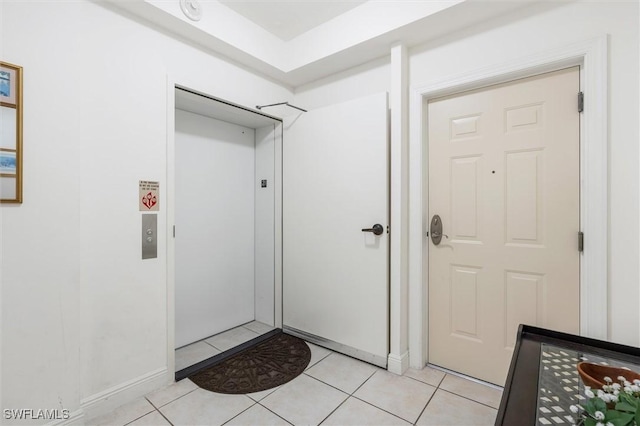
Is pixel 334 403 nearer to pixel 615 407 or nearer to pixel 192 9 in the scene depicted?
pixel 615 407

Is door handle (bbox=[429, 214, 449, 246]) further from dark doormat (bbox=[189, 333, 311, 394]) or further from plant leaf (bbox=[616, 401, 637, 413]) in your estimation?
plant leaf (bbox=[616, 401, 637, 413])

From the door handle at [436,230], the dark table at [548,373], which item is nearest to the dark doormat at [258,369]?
the door handle at [436,230]

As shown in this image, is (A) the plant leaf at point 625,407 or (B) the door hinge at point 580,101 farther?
(B) the door hinge at point 580,101

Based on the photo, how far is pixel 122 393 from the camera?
1.82 m

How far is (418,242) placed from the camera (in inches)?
86.4

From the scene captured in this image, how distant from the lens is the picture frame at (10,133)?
1371 millimetres

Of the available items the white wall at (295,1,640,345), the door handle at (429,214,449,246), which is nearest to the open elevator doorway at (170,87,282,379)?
the door handle at (429,214,449,246)

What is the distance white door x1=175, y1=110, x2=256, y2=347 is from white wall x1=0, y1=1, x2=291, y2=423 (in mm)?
589

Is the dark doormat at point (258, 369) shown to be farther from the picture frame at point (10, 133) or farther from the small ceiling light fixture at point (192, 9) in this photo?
the small ceiling light fixture at point (192, 9)

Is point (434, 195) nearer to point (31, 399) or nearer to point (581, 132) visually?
point (581, 132)

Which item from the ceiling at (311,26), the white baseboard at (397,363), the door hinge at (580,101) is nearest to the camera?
the door hinge at (580,101)

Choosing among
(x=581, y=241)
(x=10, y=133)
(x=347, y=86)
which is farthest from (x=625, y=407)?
(x=347, y=86)

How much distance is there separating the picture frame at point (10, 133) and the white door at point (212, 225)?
3.72 ft

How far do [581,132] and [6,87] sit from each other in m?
2.91
